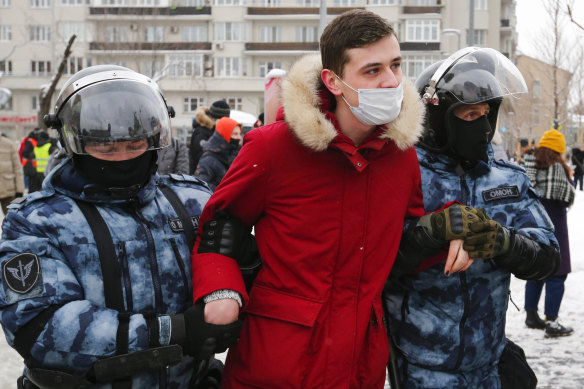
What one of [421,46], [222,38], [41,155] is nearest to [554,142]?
[41,155]

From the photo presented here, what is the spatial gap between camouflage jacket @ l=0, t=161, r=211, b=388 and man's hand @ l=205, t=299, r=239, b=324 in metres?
0.13

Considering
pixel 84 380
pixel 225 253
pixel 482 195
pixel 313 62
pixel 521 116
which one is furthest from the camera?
pixel 521 116

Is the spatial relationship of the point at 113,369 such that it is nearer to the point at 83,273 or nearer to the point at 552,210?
the point at 83,273

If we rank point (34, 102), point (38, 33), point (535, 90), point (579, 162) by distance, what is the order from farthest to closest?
point (38, 33) < point (34, 102) < point (535, 90) < point (579, 162)

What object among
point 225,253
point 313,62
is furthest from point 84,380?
point 313,62

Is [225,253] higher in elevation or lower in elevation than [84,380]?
higher

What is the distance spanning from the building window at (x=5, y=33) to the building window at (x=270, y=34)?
21.2m

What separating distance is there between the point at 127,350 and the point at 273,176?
76 cm

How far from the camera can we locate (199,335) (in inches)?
82.3

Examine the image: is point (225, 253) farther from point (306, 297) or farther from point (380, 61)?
point (380, 61)

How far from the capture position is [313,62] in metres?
2.55

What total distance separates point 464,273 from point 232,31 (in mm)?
53534

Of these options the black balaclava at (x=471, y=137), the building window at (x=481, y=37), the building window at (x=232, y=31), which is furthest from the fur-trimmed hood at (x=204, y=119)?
the building window at (x=481, y=37)

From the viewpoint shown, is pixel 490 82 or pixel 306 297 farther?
pixel 490 82
